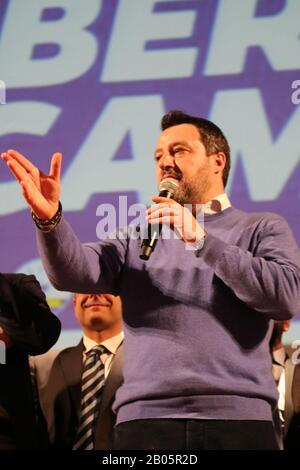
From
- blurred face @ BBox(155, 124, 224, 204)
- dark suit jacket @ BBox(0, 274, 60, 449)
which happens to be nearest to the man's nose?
blurred face @ BBox(155, 124, 224, 204)

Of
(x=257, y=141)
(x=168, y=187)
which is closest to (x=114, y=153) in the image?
(x=257, y=141)

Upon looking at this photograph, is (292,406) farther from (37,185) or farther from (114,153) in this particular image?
(37,185)

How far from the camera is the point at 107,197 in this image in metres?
3.12

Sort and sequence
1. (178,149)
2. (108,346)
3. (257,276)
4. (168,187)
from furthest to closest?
(108,346), (178,149), (168,187), (257,276)

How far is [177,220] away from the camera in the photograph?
5.97 feet

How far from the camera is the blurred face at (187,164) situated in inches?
82.5

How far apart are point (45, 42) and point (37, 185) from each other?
66.3 inches

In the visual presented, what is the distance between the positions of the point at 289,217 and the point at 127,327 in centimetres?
129
